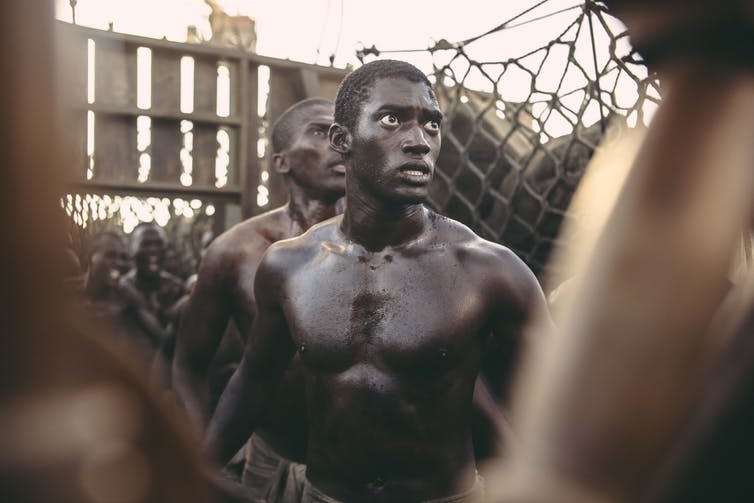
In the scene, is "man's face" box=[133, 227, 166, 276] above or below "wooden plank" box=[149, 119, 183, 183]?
below

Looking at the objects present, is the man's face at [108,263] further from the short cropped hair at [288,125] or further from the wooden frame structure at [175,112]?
the short cropped hair at [288,125]

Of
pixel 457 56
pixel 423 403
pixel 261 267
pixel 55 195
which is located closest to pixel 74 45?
pixel 457 56

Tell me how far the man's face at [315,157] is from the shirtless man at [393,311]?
1166mm

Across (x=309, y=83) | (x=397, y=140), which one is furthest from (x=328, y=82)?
(x=397, y=140)

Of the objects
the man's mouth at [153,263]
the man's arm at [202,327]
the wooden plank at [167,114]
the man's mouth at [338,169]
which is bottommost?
the man's mouth at [153,263]

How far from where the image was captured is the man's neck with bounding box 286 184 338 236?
3.94m

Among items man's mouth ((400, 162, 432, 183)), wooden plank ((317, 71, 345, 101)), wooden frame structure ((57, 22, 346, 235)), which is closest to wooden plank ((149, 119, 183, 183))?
wooden frame structure ((57, 22, 346, 235))

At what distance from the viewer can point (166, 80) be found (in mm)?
5621

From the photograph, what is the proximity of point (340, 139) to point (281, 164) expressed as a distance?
1434 mm

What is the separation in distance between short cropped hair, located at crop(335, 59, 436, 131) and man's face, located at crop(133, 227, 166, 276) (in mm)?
4725

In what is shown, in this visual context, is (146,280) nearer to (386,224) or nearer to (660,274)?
(386,224)

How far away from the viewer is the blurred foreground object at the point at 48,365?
568 mm

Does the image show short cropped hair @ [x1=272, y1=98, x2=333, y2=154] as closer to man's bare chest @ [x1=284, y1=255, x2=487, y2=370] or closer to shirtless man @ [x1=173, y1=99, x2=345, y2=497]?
shirtless man @ [x1=173, y1=99, x2=345, y2=497]

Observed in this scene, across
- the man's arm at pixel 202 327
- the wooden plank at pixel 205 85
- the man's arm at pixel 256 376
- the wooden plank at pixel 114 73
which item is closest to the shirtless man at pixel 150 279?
the wooden plank at pixel 205 85
